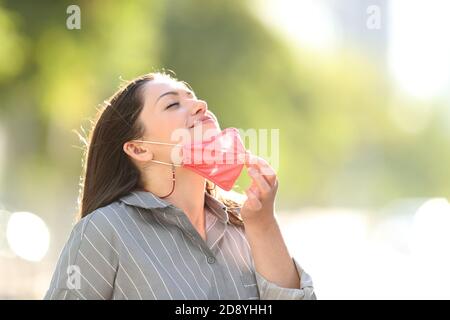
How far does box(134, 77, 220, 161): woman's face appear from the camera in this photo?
346 cm

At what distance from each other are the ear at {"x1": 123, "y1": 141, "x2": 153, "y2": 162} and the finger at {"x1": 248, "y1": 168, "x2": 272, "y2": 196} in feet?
1.74

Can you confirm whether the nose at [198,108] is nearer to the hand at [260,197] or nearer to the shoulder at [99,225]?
the hand at [260,197]

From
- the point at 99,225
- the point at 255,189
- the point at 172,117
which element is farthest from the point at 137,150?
the point at 255,189

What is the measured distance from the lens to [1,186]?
56.4 feet

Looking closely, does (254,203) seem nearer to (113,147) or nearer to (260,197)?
(260,197)

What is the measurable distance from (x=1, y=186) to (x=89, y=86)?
539 centimetres

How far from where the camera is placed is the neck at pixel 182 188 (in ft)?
11.4

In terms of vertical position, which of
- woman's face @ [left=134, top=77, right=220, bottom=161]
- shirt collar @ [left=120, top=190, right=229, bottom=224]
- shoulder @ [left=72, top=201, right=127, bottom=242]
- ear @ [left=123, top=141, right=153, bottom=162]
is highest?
woman's face @ [left=134, top=77, right=220, bottom=161]

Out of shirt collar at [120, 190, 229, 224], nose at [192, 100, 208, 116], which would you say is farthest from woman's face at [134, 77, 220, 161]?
shirt collar at [120, 190, 229, 224]

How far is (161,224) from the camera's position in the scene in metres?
3.38

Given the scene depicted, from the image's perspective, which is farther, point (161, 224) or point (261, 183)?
point (161, 224)

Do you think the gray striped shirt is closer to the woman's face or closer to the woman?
the woman

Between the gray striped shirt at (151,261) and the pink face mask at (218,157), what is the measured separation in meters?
0.22

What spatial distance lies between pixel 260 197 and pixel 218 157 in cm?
33
